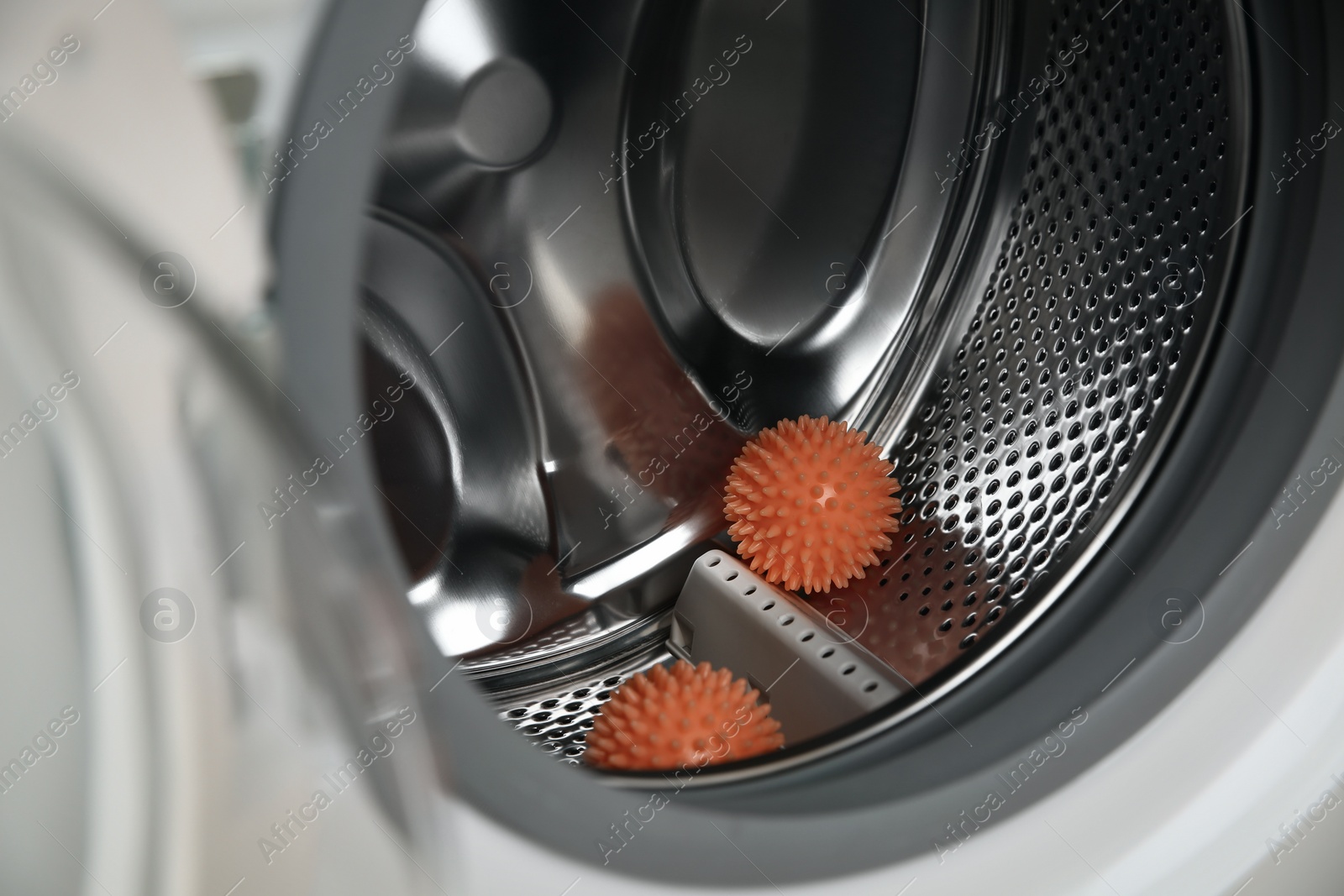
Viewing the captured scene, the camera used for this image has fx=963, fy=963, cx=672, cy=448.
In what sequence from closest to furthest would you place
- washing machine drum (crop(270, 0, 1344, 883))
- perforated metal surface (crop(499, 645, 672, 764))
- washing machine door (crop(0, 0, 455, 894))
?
washing machine door (crop(0, 0, 455, 894)) → washing machine drum (crop(270, 0, 1344, 883)) → perforated metal surface (crop(499, 645, 672, 764))

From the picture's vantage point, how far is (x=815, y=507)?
682 millimetres

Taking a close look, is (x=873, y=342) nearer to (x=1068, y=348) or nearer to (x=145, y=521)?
(x=1068, y=348)

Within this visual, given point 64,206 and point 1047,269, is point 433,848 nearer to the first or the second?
point 64,206

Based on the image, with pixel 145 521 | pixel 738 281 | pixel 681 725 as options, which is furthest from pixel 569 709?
pixel 145 521

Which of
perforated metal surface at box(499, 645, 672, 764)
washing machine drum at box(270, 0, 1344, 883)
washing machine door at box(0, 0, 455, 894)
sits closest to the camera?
washing machine door at box(0, 0, 455, 894)

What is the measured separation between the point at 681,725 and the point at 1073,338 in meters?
0.37

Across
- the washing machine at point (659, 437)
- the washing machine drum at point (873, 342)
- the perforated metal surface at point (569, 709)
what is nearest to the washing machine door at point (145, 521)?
the washing machine at point (659, 437)

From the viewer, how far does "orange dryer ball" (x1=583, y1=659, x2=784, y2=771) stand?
54cm

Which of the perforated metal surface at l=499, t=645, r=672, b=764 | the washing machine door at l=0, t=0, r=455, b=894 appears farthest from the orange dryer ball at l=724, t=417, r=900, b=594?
the washing machine door at l=0, t=0, r=455, b=894

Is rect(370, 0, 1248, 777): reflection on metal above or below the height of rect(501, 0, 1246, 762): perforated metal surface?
above

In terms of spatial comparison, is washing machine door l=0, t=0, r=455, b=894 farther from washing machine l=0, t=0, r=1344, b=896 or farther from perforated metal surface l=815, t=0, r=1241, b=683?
perforated metal surface l=815, t=0, r=1241, b=683

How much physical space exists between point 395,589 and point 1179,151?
54 cm

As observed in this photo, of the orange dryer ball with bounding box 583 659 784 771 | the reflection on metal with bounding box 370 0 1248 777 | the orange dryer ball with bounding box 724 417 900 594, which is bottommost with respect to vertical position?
the orange dryer ball with bounding box 583 659 784 771

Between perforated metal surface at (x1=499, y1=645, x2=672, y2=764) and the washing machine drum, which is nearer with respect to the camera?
the washing machine drum
